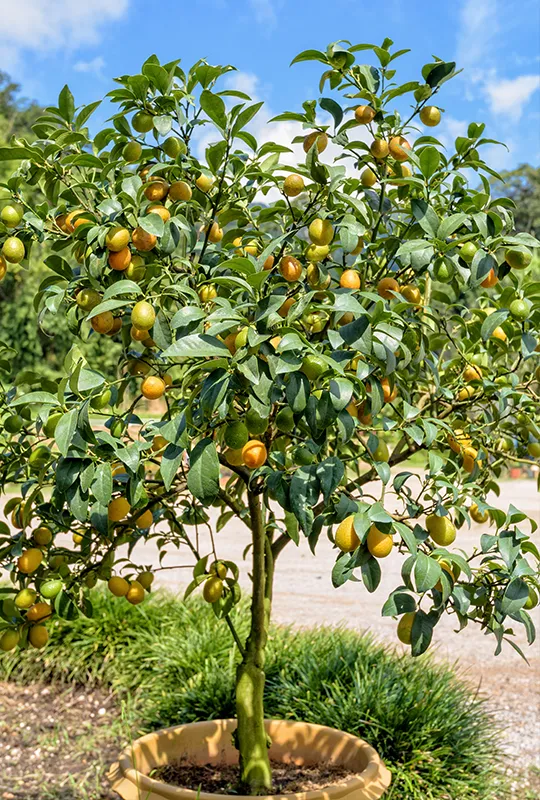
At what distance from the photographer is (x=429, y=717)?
2684 mm

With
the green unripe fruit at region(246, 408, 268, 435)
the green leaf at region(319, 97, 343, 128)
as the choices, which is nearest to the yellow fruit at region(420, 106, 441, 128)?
the green leaf at region(319, 97, 343, 128)

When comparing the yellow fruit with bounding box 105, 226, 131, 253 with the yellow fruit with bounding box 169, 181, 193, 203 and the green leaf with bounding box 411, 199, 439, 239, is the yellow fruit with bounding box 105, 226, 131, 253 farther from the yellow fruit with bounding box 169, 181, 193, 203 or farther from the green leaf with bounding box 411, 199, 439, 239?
the green leaf with bounding box 411, 199, 439, 239

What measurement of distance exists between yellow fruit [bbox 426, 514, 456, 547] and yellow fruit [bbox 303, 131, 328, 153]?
697 mm

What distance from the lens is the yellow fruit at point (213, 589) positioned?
1.78 m

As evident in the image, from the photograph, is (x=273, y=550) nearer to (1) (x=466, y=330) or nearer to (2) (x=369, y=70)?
(1) (x=466, y=330)

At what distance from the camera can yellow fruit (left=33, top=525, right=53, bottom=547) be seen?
1.71 metres

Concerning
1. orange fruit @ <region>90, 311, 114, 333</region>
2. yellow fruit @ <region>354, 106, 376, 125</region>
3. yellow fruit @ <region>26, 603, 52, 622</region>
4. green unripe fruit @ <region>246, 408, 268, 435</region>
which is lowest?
yellow fruit @ <region>26, 603, 52, 622</region>

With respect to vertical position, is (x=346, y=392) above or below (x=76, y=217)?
below

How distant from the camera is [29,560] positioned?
5.50ft

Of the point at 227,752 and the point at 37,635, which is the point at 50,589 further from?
the point at 227,752

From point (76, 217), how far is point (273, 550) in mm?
1055

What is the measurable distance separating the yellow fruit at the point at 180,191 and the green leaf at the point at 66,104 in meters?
0.29

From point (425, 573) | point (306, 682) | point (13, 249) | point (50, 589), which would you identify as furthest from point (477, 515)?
point (306, 682)

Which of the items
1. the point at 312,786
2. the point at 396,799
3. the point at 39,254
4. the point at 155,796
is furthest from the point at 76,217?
the point at 39,254
